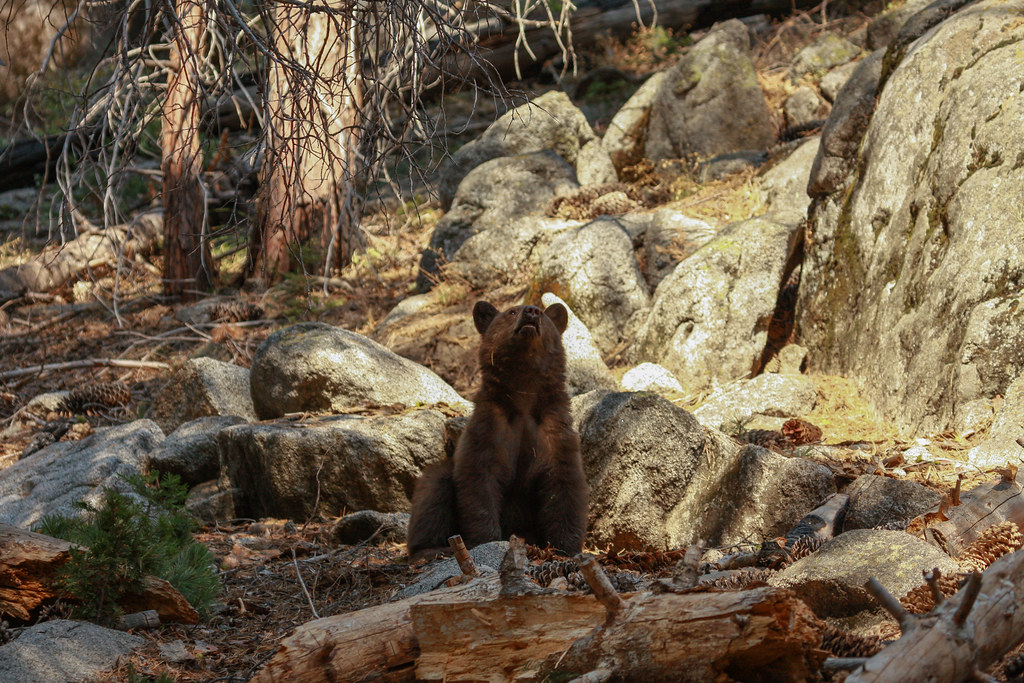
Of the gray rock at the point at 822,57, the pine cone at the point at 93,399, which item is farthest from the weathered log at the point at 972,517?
the gray rock at the point at 822,57

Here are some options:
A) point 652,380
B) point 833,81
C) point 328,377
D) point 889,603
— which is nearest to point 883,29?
point 833,81

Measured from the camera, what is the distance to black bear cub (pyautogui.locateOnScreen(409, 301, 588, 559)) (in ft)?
17.4

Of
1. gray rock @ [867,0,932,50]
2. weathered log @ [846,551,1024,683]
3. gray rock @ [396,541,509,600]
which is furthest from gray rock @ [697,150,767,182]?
weathered log @ [846,551,1024,683]

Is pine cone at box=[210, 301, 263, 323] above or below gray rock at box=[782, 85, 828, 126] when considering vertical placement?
below

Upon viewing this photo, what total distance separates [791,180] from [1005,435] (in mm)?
5989

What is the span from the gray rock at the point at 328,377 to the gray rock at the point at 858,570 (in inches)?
191

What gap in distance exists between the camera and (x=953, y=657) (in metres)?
2.06

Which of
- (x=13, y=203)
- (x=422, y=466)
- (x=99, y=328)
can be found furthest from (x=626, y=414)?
(x=13, y=203)

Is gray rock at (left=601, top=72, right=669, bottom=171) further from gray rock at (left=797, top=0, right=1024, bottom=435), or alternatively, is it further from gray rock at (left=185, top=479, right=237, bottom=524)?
gray rock at (left=185, top=479, right=237, bottom=524)

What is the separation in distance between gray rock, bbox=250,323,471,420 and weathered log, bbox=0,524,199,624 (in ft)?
12.4

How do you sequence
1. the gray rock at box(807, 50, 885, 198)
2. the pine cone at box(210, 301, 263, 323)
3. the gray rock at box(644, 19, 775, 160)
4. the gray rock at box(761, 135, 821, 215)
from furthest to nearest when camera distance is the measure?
the gray rock at box(644, 19, 775, 160)
the pine cone at box(210, 301, 263, 323)
the gray rock at box(761, 135, 821, 215)
the gray rock at box(807, 50, 885, 198)

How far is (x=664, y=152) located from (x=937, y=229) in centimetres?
735

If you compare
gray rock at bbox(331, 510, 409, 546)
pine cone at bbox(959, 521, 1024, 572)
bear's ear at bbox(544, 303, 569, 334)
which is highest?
bear's ear at bbox(544, 303, 569, 334)

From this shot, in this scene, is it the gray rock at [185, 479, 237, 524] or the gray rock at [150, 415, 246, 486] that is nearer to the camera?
the gray rock at [185, 479, 237, 524]
